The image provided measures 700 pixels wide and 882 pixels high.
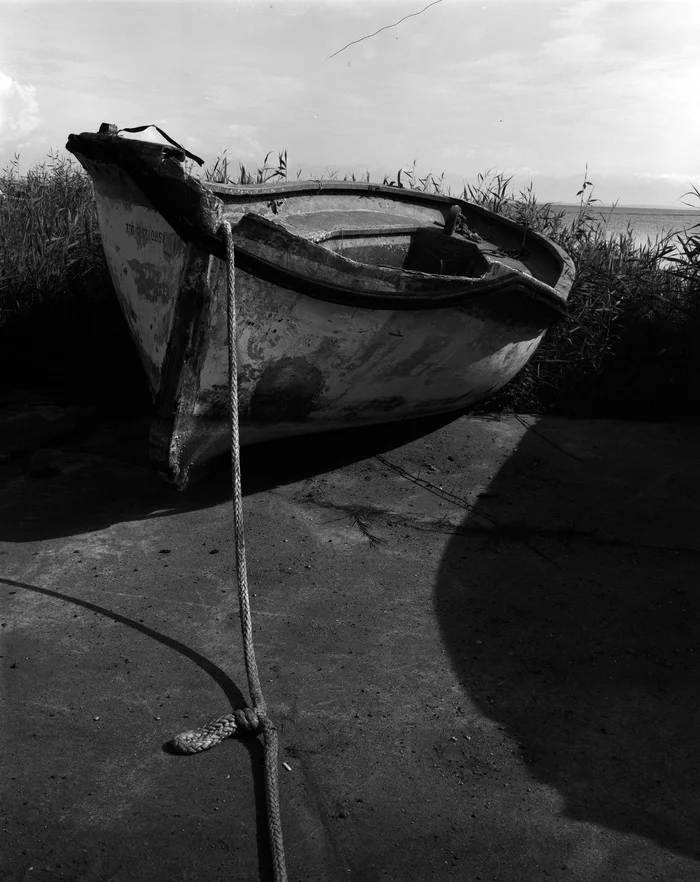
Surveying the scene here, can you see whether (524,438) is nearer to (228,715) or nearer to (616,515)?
(616,515)

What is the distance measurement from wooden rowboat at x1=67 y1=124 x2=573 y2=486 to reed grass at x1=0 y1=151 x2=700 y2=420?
0.91m

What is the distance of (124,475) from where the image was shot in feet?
14.5

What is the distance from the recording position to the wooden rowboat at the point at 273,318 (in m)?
3.50

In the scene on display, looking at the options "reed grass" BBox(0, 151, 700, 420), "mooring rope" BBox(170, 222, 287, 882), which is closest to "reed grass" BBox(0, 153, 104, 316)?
"reed grass" BBox(0, 151, 700, 420)

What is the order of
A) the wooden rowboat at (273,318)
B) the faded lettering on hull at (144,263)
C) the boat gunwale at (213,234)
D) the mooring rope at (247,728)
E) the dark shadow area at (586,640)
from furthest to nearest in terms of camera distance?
the faded lettering on hull at (144,263), the wooden rowboat at (273,318), the boat gunwale at (213,234), the dark shadow area at (586,640), the mooring rope at (247,728)

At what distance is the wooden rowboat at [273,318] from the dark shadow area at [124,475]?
30cm

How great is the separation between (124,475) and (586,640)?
248 centimetres

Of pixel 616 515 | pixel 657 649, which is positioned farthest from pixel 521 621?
pixel 616 515

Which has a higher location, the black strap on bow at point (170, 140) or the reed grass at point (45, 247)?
the black strap on bow at point (170, 140)

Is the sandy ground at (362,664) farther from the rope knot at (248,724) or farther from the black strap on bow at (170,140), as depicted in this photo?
the black strap on bow at (170,140)

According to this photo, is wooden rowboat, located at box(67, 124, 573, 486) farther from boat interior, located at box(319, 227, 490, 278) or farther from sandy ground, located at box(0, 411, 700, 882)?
boat interior, located at box(319, 227, 490, 278)

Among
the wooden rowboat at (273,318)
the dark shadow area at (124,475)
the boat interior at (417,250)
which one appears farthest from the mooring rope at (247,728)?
the boat interior at (417,250)

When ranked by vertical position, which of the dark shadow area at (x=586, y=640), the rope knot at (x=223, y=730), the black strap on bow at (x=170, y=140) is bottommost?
the rope knot at (x=223, y=730)

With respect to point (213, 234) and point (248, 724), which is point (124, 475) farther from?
point (248, 724)
